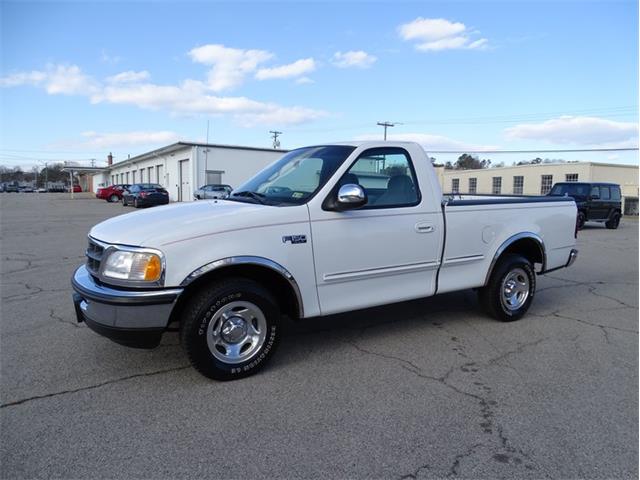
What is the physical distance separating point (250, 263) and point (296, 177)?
1175 mm

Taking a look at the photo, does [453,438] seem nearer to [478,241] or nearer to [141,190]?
[478,241]

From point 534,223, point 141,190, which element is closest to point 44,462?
point 534,223

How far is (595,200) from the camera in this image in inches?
746

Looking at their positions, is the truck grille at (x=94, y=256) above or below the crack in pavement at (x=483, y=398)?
above

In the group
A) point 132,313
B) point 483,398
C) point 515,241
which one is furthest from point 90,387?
point 515,241

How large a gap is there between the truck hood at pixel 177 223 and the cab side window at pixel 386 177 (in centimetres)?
101

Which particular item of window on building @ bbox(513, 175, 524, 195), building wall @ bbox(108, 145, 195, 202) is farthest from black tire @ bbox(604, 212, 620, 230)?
window on building @ bbox(513, 175, 524, 195)

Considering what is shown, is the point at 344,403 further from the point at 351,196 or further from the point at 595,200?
the point at 595,200

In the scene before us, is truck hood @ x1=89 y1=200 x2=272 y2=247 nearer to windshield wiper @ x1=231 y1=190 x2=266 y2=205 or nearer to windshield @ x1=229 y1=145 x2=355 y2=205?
windshield wiper @ x1=231 y1=190 x2=266 y2=205

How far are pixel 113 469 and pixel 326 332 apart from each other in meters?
2.67

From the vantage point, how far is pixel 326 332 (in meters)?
4.98

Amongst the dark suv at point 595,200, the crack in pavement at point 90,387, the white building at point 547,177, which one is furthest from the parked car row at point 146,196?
the crack in pavement at point 90,387

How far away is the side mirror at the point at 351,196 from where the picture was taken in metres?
3.83

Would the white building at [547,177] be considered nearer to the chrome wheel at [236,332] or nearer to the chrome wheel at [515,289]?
the chrome wheel at [515,289]
